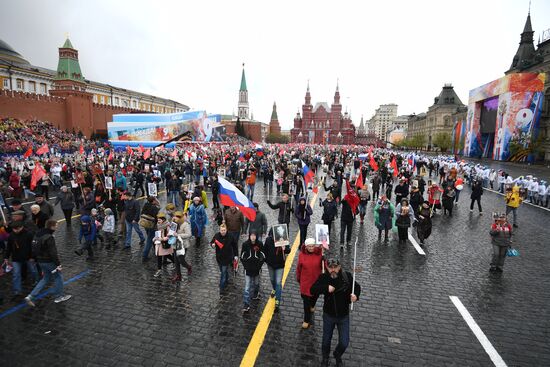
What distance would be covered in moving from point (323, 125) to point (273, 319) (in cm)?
11932

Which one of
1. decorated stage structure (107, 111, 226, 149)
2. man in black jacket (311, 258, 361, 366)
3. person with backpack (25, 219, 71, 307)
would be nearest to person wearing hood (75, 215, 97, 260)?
person with backpack (25, 219, 71, 307)

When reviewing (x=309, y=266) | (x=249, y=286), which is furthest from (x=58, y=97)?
(x=309, y=266)

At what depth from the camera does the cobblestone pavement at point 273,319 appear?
4.58 m

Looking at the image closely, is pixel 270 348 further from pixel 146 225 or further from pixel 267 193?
pixel 267 193

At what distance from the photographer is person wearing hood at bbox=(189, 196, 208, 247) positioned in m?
9.00

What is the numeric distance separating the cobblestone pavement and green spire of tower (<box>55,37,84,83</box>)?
5281 centimetres

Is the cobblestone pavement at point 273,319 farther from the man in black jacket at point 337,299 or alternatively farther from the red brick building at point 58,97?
the red brick building at point 58,97

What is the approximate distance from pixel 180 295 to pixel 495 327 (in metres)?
5.79

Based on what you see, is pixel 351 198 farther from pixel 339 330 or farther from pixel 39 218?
pixel 39 218

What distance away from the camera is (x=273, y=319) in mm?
5508

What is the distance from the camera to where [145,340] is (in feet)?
16.0

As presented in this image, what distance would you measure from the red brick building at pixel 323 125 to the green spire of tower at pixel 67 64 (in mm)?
80292

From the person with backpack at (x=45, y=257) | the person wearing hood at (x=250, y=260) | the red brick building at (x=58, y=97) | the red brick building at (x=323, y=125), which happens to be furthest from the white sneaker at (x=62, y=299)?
the red brick building at (x=323, y=125)

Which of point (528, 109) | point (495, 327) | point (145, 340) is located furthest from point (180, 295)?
point (528, 109)
